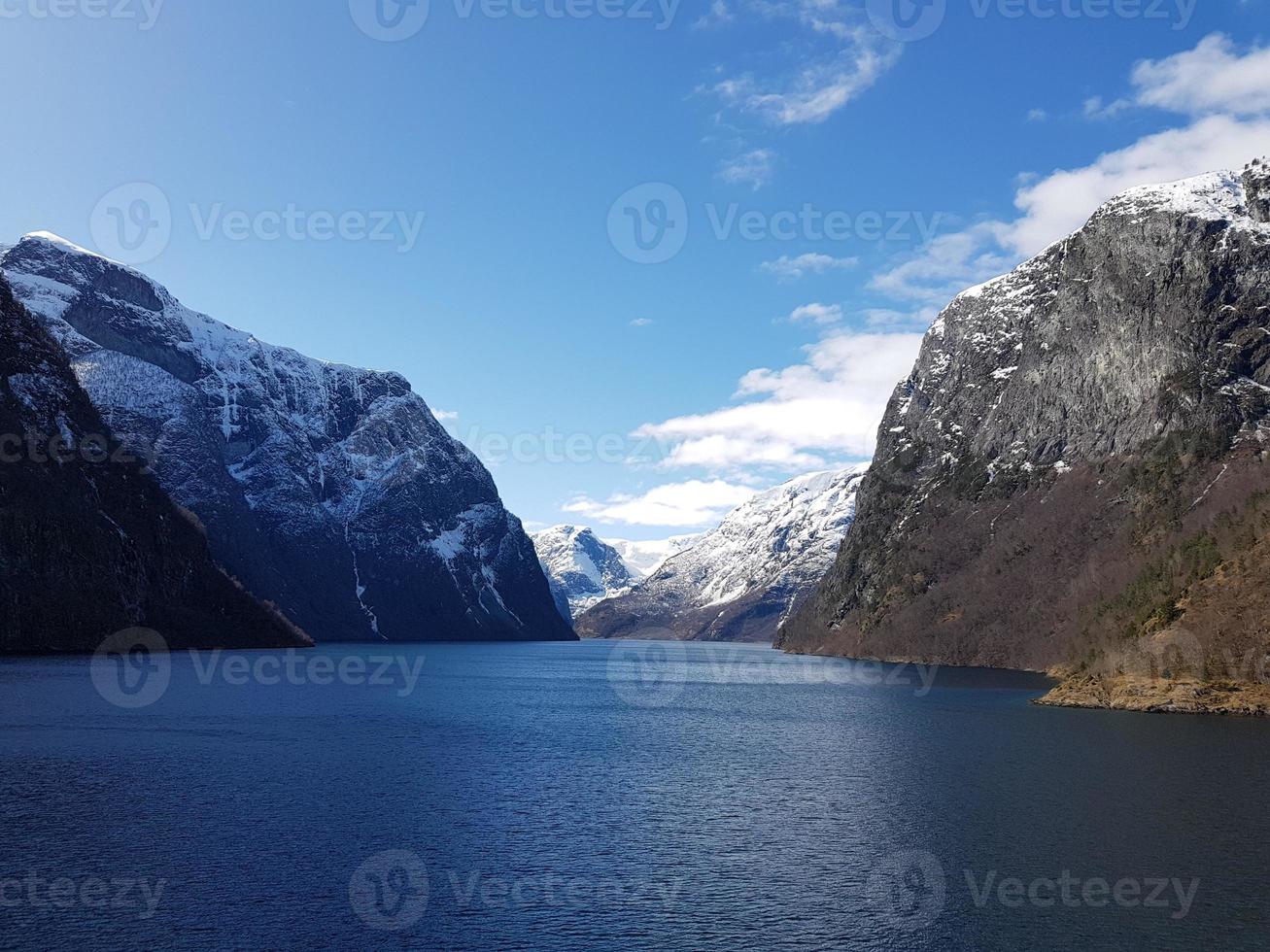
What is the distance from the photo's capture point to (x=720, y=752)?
3556 inches

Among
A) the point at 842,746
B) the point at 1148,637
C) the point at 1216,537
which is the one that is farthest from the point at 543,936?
the point at 1216,537

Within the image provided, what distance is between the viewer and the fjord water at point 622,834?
134 ft

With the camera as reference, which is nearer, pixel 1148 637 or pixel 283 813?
pixel 283 813

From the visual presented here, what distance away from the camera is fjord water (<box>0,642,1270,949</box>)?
4094 centimetres

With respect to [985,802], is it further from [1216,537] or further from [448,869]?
[1216,537]

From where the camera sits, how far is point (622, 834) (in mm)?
56938

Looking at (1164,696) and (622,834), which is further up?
(1164,696)

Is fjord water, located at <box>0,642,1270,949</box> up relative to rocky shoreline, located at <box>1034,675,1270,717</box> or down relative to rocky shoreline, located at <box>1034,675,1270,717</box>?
down

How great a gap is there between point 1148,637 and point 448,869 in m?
106

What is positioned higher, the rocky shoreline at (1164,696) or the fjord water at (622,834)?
the rocky shoreline at (1164,696)

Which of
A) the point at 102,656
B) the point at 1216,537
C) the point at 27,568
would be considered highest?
the point at 1216,537

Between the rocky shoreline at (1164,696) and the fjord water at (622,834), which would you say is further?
the rocky shoreline at (1164,696)

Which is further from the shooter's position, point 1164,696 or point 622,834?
point 1164,696

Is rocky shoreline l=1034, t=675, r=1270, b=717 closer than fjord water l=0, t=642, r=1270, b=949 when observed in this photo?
No
